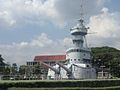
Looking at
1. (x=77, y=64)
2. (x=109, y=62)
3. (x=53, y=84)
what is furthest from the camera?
(x=109, y=62)

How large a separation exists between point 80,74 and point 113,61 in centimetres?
3403

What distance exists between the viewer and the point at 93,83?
54031mm

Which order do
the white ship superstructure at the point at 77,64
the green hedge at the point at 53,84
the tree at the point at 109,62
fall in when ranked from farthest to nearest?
the tree at the point at 109,62 → the white ship superstructure at the point at 77,64 → the green hedge at the point at 53,84

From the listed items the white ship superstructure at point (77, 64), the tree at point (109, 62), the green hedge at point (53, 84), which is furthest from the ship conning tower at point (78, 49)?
the green hedge at point (53, 84)

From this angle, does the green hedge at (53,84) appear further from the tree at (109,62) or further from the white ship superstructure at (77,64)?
the tree at (109,62)

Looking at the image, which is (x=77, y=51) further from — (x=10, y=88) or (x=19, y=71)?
(x=10, y=88)

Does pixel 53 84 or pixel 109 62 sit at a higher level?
pixel 109 62


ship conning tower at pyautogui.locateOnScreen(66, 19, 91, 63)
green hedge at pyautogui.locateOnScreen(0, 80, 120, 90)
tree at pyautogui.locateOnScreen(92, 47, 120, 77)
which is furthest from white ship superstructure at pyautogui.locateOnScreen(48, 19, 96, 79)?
green hedge at pyautogui.locateOnScreen(0, 80, 120, 90)

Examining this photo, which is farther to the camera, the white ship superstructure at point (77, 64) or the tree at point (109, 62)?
the tree at point (109, 62)

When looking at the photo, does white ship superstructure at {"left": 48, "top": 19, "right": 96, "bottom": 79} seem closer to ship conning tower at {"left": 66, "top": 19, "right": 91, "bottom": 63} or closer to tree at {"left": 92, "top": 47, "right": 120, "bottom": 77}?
ship conning tower at {"left": 66, "top": 19, "right": 91, "bottom": 63}

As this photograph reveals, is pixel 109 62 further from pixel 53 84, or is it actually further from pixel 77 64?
pixel 53 84

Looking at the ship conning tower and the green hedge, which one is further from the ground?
the ship conning tower

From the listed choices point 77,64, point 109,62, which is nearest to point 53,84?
point 77,64

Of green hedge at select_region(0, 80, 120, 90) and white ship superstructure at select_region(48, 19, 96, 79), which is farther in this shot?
white ship superstructure at select_region(48, 19, 96, 79)
